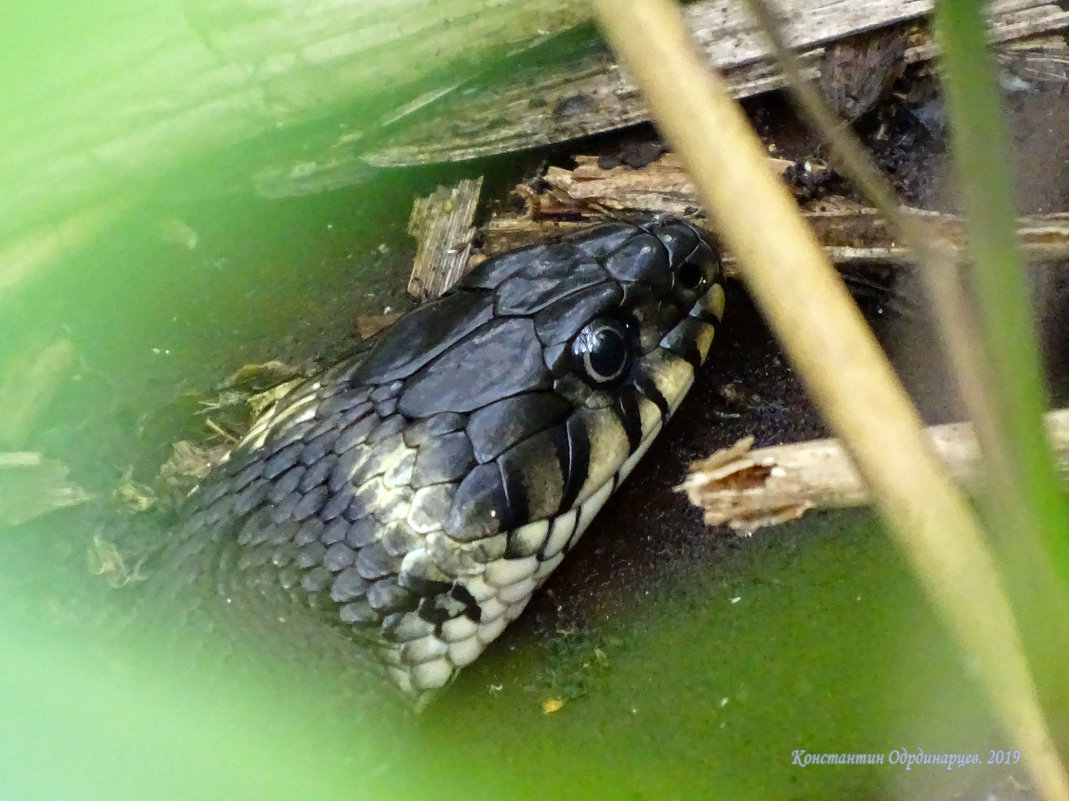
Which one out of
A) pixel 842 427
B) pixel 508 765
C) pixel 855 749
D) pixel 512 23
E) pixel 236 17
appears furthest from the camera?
pixel 512 23

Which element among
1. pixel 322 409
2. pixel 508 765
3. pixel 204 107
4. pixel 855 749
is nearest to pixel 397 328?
pixel 322 409

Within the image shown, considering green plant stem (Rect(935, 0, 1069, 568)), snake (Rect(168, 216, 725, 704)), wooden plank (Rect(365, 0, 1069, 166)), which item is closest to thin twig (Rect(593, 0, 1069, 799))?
green plant stem (Rect(935, 0, 1069, 568))

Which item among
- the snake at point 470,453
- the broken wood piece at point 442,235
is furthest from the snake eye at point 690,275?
the broken wood piece at point 442,235

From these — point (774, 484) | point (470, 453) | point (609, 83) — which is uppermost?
point (609, 83)

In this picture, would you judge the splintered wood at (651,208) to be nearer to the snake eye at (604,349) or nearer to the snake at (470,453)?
the snake at (470,453)

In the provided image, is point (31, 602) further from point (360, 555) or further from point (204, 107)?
point (204, 107)

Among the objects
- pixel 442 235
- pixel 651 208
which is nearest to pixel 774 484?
pixel 651 208

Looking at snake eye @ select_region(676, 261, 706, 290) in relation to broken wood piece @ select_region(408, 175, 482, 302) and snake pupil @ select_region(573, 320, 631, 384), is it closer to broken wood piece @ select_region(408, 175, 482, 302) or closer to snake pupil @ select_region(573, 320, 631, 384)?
snake pupil @ select_region(573, 320, 631, 384)

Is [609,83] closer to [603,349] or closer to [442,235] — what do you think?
[442,235]
